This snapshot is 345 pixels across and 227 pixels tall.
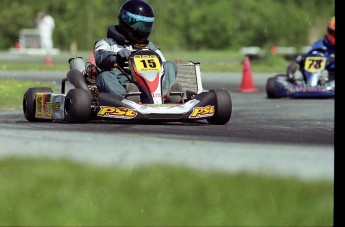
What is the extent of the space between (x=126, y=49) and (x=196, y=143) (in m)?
2.42

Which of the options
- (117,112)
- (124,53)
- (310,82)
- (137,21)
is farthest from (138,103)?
(310,82)

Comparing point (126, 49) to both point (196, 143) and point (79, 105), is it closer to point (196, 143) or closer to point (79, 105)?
point (79, 105)

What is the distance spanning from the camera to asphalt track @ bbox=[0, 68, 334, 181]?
691 cm

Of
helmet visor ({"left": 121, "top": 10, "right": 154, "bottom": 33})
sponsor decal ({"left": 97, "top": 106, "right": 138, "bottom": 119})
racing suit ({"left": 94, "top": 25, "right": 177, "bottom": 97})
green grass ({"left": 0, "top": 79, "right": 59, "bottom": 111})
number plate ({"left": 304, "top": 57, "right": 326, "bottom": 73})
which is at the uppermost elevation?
helmet visor ({"left": 121, "top": 10, "right": 154, "bottom": 33})

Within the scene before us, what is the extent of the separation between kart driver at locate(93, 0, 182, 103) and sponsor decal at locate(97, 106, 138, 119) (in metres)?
0.39

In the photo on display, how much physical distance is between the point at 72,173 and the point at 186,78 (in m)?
4.35

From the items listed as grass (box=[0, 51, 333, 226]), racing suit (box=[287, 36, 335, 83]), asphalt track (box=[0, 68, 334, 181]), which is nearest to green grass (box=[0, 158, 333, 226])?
grass (box=[0, 51, 333, 226])

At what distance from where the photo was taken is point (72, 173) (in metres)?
6.55

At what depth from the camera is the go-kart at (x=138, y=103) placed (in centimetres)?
960

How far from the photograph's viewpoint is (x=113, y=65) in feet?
33.9

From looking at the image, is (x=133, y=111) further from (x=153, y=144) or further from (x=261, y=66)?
(x=261, y=66)

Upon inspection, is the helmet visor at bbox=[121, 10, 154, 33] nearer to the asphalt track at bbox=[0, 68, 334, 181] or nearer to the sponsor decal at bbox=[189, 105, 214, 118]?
the asphalt track at bbox=[0, 68, 334, 181]
